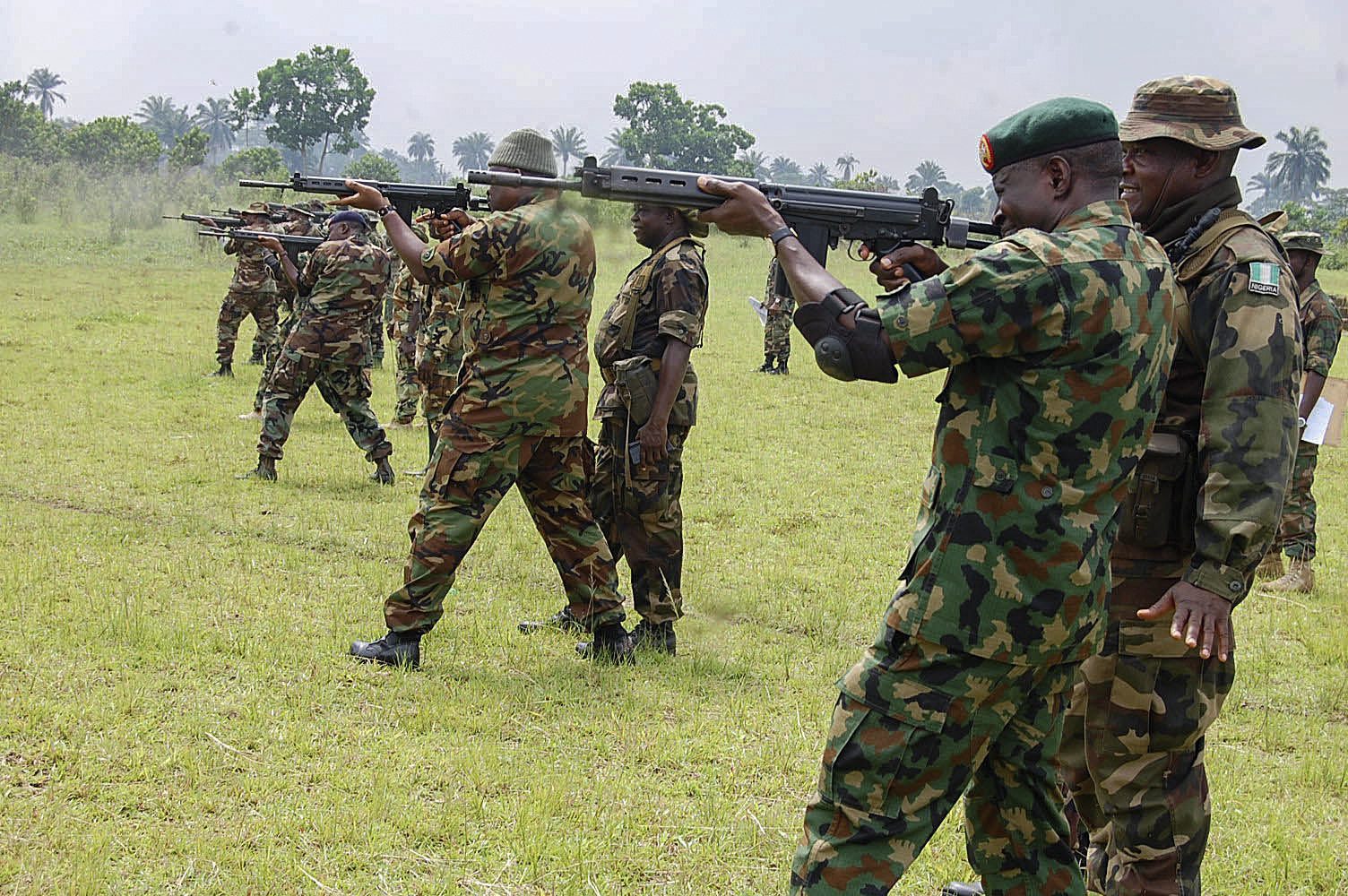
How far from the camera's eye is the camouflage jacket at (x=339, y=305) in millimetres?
9266

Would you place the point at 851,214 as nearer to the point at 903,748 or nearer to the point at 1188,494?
the point at 1188,494

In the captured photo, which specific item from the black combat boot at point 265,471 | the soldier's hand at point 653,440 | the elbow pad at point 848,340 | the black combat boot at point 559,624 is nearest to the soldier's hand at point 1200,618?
the elbow pad at point 848,340

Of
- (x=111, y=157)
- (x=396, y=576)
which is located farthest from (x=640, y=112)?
(x=396, y=576)

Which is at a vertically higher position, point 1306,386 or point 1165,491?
point 1306,386

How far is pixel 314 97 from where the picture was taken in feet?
181

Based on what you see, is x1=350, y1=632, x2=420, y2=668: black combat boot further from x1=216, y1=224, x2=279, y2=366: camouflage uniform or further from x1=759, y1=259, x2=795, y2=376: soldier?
x1=759, y1=259, x2=795, y2=376: soldier

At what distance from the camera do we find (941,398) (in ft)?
9.34

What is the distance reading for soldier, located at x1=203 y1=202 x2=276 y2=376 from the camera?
13344 millimetres

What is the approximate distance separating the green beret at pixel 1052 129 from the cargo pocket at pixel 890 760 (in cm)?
132

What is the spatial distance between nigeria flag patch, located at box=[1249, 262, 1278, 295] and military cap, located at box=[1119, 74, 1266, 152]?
361mm

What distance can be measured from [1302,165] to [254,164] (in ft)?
373

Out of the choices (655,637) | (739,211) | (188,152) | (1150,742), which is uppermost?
(188,152)

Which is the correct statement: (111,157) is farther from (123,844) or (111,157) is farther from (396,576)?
(123,844)

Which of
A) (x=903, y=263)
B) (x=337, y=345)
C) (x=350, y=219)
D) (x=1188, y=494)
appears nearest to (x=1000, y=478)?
(x=903, y=263)
